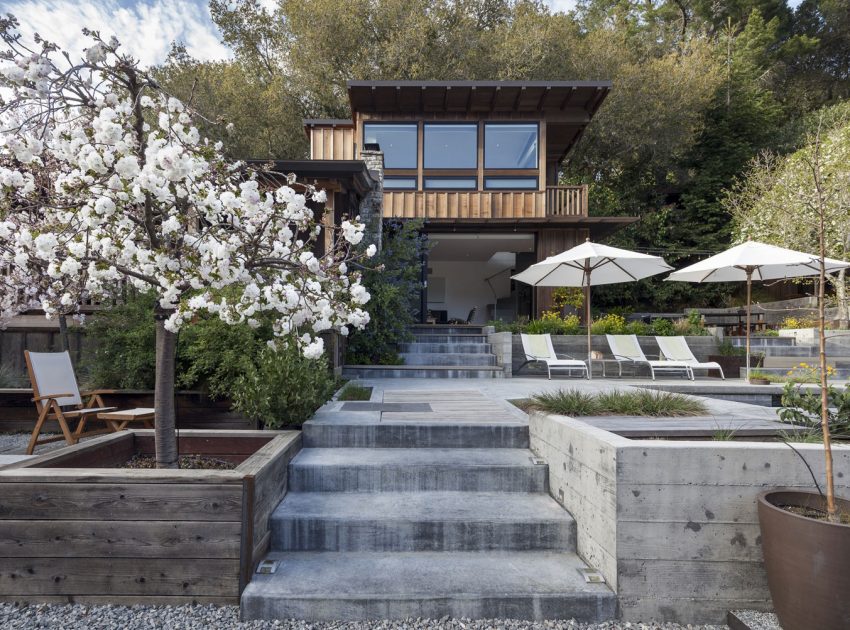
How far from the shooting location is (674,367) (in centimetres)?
848

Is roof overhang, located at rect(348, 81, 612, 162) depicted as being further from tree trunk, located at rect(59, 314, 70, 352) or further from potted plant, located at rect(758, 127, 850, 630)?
potted plant, located at rect(758, 127, 850, 630)

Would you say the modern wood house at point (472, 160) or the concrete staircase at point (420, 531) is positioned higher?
the modern wood house at point (472, 160)

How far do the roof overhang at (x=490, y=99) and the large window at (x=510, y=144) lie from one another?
1.17 ft

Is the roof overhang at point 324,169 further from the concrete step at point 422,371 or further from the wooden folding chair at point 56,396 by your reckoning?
the wooden folding chair at point 56,396

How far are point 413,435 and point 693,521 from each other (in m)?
1.89

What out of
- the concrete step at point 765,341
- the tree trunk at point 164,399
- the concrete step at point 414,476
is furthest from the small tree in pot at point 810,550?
the concrete step at point 765,341

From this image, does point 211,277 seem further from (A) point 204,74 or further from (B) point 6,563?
(A) point 204,74

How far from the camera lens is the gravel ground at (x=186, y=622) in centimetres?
205

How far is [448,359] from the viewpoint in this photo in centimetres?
824

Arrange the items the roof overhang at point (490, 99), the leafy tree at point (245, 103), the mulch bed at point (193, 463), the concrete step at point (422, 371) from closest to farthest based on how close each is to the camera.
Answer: the mulch bed at point (193, 463) < the concrete step at point (422, 371) < the roof overhang at point (490, 99) < the leafy tree at point (245, 103)

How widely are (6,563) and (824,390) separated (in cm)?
393

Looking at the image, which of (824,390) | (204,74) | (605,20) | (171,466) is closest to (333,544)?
(171,466)

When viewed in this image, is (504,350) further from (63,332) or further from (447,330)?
(63,332)

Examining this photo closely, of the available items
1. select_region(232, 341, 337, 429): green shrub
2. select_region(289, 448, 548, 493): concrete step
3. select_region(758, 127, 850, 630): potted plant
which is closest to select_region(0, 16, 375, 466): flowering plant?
select_region(232, 341, 337, 429): green shrub
